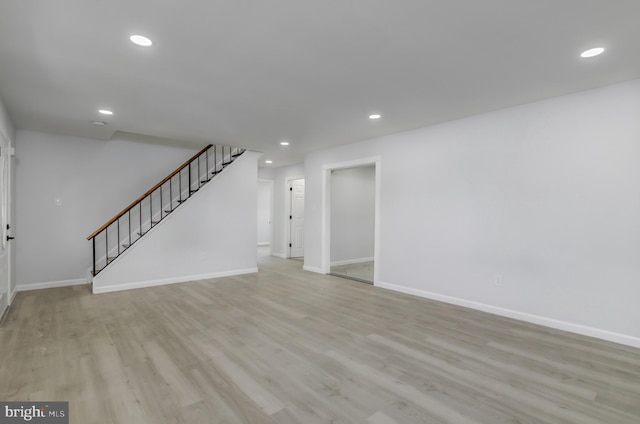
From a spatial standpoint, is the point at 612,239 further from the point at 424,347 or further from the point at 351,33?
the point at 351,33

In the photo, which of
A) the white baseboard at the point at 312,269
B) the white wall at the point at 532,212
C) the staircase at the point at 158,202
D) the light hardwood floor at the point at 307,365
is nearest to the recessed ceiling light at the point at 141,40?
the light hardwood floor at the point at 307,365

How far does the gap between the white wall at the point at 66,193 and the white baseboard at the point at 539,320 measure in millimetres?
5390

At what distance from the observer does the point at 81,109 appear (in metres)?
3.94

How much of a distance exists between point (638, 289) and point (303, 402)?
3294 mm

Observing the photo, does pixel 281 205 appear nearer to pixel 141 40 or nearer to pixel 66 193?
pixel 66 193

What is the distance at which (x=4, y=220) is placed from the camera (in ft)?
12.6

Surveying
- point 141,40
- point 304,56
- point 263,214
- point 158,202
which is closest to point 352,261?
point 158,202

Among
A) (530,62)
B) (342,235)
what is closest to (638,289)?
(530,62)

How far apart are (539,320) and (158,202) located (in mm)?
6311

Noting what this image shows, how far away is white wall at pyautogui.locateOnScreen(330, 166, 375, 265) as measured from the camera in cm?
727

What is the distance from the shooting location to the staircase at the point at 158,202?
5590 millimetres

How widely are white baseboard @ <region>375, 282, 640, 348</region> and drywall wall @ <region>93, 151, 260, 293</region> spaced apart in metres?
3.47

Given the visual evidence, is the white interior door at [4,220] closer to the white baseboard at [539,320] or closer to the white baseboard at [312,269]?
the white baseboard at [312,269]

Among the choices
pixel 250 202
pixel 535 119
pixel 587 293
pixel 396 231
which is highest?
pixel 535 119
